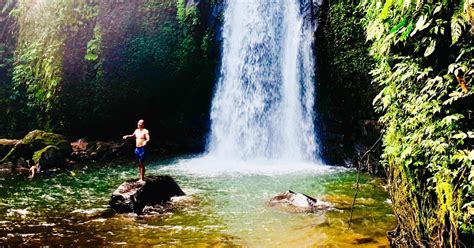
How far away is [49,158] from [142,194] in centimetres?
718

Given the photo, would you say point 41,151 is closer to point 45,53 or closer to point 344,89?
point 45,53

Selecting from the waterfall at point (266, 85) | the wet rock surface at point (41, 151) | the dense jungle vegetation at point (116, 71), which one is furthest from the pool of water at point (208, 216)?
the dense jungle vegetation at point (116, 71)

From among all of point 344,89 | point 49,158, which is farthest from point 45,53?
point 344,89

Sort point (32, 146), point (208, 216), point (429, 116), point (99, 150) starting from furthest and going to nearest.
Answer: point (99, 150), point (32, 146), point (208, 216), point (429, 116)

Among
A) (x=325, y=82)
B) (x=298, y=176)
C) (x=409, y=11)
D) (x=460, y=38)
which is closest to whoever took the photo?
(x=460, y=38)

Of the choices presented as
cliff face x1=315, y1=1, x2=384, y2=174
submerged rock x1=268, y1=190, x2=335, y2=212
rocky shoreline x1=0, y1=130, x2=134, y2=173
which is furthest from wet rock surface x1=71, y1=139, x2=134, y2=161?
submerged rock x1=268, y1=190, x2=335, y2=212

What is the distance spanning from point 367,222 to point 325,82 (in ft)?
25.1

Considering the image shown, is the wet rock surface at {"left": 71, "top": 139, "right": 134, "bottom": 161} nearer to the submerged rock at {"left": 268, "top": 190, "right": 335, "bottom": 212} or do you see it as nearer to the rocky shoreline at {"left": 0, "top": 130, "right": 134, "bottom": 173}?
the rocky shoreline at {"left": 0, "top": 130, "right": 134, "bottom": 173}

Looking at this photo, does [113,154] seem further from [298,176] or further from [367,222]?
[367,222]

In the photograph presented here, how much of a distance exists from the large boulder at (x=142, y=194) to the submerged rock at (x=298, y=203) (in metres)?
2.33

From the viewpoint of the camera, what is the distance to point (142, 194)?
801 cm

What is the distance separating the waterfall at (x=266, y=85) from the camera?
14133 millimetres

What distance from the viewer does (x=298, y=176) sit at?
11.2 metres

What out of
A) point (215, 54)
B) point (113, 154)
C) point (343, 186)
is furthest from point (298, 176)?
point (113, 154)
